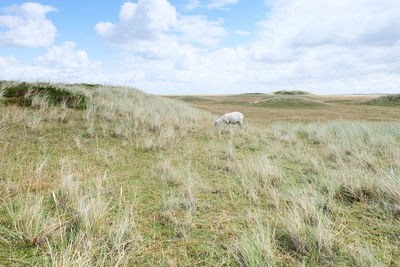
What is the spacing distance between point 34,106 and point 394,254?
29.7 feet

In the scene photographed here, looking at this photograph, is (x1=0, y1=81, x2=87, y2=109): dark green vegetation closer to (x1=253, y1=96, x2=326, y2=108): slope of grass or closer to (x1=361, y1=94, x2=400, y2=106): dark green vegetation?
(x1=253, y1=96, x2=326, y2=108): slope of grass

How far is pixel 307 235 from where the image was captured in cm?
204

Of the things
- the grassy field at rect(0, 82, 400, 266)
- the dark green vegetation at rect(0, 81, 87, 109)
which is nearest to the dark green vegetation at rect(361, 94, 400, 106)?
the grassy field at rect(0, 82, 400, 266)

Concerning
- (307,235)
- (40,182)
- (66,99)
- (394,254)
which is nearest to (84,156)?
(40,182)

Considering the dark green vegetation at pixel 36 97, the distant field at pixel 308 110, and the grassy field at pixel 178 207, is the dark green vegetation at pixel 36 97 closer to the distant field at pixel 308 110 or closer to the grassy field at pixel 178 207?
the grassy field at pixel 178 207

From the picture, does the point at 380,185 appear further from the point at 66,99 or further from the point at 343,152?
the point at 66,99

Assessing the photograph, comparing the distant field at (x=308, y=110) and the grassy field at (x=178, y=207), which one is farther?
the distant field at (x=308, y=110)

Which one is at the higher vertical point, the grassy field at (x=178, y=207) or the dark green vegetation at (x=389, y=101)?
the dark green vegetation at (x=389, y=101)

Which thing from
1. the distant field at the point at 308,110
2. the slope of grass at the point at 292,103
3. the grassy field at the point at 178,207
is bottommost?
the grassy field at the point at 178,207

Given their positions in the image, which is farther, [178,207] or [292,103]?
[292,103]

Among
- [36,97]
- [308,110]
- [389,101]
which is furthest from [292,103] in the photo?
[36,97]

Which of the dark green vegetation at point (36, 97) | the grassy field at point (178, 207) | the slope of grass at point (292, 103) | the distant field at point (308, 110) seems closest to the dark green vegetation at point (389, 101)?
the distant field at point (308, 110)

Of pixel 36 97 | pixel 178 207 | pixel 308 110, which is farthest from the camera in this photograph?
pixel 308 110

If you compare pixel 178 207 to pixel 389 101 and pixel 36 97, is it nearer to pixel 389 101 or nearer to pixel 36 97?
pixel 36 97
